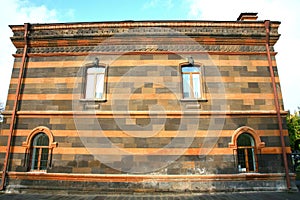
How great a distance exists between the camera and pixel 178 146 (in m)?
8.50

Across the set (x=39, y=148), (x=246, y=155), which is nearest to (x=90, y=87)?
(x=39, y=148)

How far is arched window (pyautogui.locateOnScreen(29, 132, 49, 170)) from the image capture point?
28.8 ft

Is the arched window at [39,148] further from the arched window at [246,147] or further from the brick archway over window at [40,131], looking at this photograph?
the arched window at [246,147]

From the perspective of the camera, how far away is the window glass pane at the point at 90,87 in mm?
9383

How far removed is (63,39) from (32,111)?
377 centimetres

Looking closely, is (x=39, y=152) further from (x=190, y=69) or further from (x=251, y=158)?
(x=251, y=158)

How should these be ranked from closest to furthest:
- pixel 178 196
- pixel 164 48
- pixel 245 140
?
pixel 178 196
pixel 245 140
pixel 164 48

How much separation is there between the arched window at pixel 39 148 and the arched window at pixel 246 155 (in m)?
8.02

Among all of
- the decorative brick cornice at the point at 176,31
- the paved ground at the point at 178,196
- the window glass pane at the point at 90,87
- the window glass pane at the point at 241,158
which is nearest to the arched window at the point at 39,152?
the paved ground at the point at 178,196

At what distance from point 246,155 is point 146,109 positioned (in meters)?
4.76

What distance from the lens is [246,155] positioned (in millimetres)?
8594

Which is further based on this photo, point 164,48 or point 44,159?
point 164,48

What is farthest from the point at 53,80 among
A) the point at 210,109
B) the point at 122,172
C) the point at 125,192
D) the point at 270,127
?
the point at 270,127

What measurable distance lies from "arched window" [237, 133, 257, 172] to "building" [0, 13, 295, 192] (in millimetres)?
43
